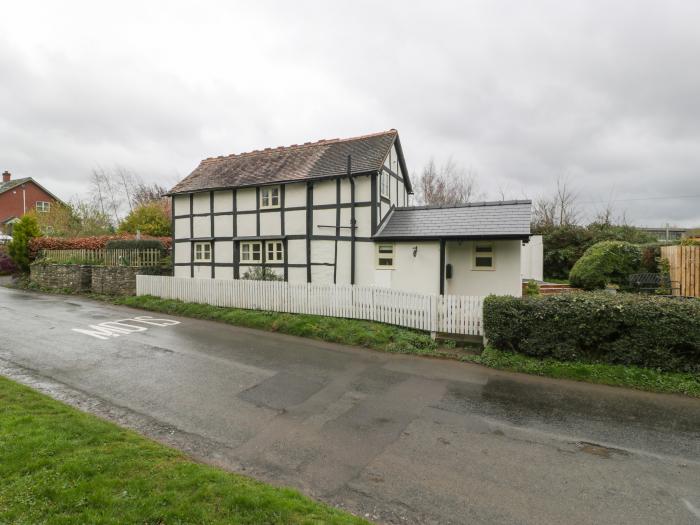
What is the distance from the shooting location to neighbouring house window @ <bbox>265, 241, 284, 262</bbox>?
1552 cm

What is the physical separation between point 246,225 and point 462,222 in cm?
945

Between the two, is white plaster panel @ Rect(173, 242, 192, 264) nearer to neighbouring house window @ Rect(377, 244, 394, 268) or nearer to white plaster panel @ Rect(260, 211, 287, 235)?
white plaster panel @ Rect(260, 211, 287, 235)

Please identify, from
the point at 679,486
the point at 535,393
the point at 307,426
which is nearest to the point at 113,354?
the point at 307,426

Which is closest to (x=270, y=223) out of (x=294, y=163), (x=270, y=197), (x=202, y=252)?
(x=270, y=197)

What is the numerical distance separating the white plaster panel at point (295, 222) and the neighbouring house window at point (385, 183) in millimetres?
3485

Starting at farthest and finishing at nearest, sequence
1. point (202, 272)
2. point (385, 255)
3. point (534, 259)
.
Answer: point (534, 259) < point (202, 272) < point (385, 255)

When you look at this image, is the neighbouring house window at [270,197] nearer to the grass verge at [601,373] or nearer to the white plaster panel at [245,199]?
the white plaster panel at [245,199]

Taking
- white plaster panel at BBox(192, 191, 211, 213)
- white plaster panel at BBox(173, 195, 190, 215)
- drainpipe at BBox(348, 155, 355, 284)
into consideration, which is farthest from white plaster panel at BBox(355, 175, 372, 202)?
white plaster panel at BBox(173, 195, 190, 215)

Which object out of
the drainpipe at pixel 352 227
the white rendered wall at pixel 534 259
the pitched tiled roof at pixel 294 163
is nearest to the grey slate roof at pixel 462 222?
the drainpipe at pixel 352 227

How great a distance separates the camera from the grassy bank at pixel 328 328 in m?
9.57

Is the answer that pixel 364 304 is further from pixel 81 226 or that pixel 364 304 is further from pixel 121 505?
pixel 81 226

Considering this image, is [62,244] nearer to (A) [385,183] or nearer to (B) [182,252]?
(B) [182,252]

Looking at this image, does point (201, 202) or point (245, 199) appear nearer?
point (245, 199)

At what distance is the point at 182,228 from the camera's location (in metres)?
17.9
